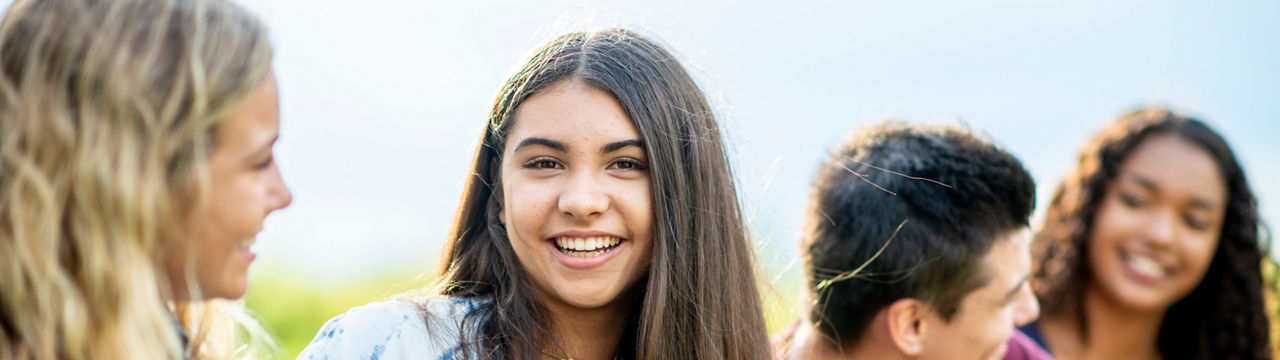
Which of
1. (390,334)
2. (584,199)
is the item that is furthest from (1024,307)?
(390,334)

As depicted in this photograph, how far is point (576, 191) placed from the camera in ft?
7.38

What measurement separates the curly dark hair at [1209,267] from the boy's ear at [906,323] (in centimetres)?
→ 120

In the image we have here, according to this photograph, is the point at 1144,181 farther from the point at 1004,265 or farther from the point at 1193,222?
the point at 1004,265

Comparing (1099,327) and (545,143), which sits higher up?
(545,143)

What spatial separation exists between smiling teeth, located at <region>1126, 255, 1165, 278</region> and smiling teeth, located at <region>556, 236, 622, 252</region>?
229 cm

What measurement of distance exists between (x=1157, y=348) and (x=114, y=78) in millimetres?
3859

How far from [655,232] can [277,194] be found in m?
0.94

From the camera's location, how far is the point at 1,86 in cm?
142

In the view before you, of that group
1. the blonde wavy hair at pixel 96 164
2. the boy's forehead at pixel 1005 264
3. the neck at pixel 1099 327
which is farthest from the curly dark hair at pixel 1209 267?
the blonde wavy hair at pixel 96 164

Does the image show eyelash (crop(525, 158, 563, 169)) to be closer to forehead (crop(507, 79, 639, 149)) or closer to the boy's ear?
forehead (crop(507, 79, 639, 149))

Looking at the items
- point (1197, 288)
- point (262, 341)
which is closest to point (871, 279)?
point (262, 341)

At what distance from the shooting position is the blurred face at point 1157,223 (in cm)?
364

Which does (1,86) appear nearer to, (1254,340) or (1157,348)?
(1157,348)

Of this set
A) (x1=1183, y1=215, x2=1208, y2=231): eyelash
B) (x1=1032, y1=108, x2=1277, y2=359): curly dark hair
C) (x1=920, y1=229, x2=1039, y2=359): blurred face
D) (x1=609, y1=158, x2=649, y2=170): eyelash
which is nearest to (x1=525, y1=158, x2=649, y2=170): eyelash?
(x1=609, y1=158, x2=649, y2=170): eyelash
